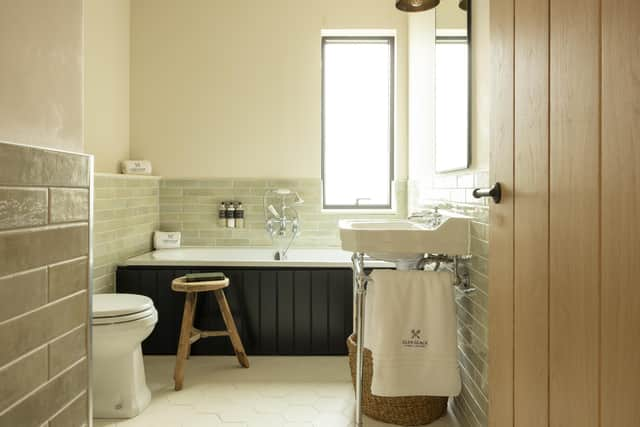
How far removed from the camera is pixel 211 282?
3215 mm

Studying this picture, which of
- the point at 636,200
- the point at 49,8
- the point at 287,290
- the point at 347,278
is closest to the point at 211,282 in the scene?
the point at 287,290

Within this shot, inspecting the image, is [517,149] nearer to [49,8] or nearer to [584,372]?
[584,372]

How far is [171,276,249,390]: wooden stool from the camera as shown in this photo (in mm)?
3016

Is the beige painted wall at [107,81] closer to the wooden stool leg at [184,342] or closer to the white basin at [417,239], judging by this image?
the wooden stool leg at [184,342]

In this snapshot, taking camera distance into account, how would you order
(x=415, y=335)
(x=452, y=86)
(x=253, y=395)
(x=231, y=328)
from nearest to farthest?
(x=415, y=335) → (x=452, y=86) → (x=253, y=395) → (x=231, y=328)

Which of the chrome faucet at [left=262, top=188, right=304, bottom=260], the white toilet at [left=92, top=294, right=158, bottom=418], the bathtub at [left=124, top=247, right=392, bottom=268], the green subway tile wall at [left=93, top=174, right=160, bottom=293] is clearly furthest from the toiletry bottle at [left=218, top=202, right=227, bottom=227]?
the white toilet at [left=92, top=294, right=158, bottom=418]

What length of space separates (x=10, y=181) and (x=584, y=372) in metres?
1.02

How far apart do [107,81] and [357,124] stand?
6.78 ft

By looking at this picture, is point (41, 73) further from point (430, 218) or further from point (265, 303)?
point (265, 303)

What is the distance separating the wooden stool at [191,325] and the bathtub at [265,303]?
171mm

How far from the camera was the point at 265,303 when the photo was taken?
140 inches

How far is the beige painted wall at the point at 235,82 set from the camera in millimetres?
4453

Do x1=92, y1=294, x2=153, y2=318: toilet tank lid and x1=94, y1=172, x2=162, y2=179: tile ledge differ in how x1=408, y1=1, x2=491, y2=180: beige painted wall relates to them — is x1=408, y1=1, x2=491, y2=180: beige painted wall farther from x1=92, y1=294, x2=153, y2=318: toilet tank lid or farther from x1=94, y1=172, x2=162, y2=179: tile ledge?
x1=94, y1=172, x2=162, y2=179: tile ledge

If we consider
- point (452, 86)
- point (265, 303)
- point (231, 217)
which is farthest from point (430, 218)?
point (231, 217)
